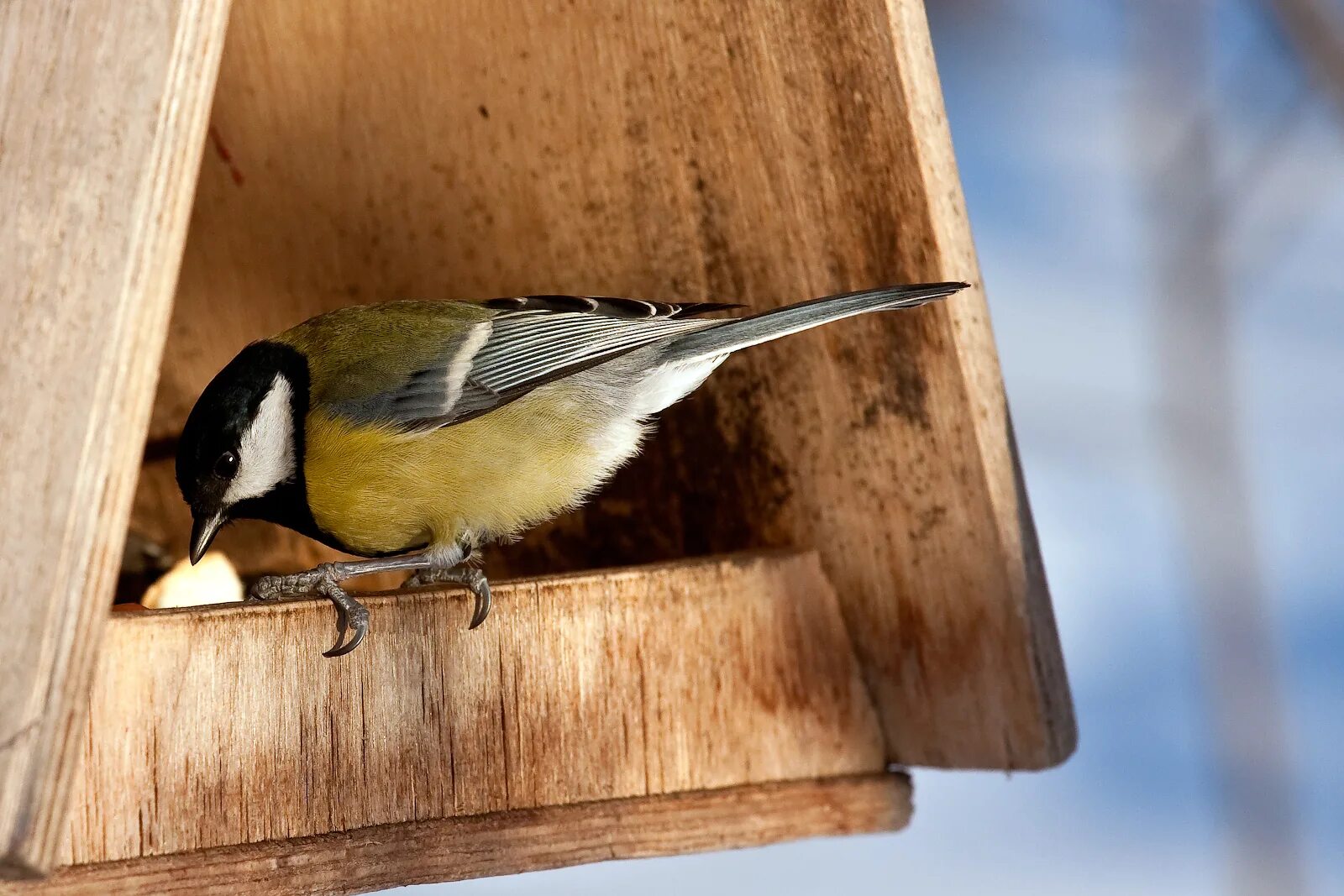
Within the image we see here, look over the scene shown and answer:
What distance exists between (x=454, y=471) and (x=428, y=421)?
8cm

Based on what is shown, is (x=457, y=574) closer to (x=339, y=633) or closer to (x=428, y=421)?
(x=428, y=421)

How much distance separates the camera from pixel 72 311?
1134mm

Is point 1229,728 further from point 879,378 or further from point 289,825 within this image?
point 289,825

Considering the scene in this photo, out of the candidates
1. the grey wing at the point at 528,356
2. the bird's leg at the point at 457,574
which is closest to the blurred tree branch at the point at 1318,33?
the grey wing at the point at 528,356

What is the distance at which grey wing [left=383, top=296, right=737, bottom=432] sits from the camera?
6.09 ft

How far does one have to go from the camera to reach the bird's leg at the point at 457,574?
1676 mm

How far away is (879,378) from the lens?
6.03ft

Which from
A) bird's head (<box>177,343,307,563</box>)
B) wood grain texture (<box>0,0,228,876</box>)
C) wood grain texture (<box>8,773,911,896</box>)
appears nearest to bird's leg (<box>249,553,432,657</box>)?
bird's head (<box>177,343,307,563</box>)

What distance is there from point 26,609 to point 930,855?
2468 millimetres

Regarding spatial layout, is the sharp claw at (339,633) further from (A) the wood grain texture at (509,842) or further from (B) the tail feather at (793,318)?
(B) the tail feather at (793,318)

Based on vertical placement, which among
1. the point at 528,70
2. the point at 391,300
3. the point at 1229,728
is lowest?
the point at 1229,728

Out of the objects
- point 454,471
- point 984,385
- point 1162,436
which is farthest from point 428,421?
point 1162,436

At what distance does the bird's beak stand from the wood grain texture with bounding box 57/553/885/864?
413mm

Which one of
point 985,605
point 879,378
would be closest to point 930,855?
point 985,605
